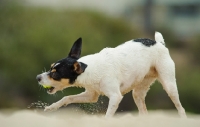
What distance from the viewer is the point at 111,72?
1555 cm

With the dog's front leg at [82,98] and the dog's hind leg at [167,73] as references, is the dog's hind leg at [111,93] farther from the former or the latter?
the dog's hind leg at [167,73]

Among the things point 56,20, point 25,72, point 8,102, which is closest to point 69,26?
point 56,20

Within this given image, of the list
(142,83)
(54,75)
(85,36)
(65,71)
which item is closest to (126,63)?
(142,83)

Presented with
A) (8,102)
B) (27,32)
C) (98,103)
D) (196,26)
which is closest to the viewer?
(98,103)

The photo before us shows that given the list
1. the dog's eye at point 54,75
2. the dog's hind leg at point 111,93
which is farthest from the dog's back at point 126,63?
the dog's eye at point 54,75

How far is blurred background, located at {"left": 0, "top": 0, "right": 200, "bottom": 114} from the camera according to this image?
41.5 meters

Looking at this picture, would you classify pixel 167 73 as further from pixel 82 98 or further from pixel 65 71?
pixel 65 71

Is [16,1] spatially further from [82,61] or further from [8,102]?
[82,61]

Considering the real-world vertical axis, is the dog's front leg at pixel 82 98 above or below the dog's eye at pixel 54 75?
below

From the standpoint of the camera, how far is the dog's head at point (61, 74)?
50.5ft

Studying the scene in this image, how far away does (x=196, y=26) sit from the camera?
53.2m

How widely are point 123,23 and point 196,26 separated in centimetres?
626

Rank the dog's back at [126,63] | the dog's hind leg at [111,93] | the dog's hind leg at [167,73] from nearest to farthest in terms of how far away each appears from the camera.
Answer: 1. the dog's hind leg at [111,93]
2. the dog's back at [126,63]
3. the dog's hind leg at [167,73]

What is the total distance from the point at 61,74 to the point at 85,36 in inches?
1188
